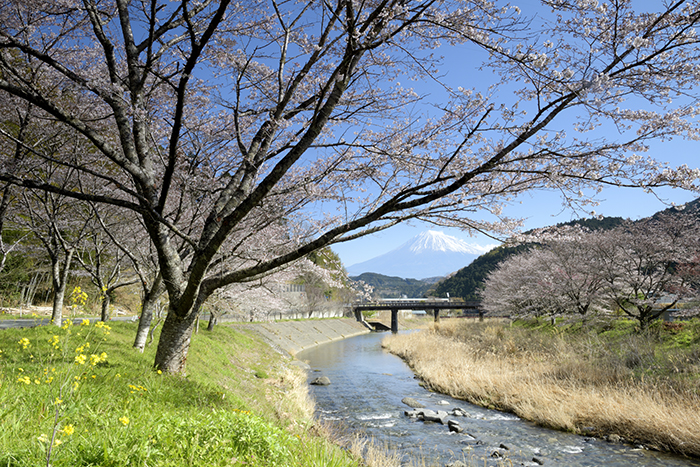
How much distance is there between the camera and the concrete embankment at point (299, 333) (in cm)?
3050

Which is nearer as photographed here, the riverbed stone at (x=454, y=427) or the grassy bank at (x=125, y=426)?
the grassy bank at (x=125, y=426)

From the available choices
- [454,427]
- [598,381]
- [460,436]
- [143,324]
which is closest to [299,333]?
[454,427]

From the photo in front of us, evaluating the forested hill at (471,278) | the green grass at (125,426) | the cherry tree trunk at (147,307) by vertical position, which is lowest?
the green grass at (125,426)

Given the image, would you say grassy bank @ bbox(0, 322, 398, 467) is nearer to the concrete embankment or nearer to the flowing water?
the flowing water

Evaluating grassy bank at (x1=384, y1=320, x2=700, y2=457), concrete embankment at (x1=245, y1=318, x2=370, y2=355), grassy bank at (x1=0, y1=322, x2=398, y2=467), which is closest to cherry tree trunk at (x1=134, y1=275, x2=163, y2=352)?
grassy bank at (x1=0, y1=322, x2=398, y2=467)

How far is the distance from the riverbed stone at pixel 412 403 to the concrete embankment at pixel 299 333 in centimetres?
1487

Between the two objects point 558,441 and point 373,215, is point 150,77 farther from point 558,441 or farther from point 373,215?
point 558,441

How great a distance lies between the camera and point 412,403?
563 inches

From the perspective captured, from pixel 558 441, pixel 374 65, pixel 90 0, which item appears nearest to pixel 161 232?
pixel 90 0

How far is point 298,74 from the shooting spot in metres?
6.27

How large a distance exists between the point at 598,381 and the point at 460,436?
578 cm

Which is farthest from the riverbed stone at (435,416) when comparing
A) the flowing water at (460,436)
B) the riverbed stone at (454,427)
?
the riverbed stone at (454,427)

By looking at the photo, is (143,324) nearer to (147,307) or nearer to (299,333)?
(147,307)

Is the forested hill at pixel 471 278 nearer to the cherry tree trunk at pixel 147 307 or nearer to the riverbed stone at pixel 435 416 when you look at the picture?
the riverbed stone at pixel 435 416
